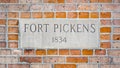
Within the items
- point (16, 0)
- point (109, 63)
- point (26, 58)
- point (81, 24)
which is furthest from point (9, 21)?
point (109, 63)

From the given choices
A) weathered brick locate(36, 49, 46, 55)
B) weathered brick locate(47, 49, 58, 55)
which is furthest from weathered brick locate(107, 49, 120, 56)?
weathered brick locate(36, 49, 46, 55)

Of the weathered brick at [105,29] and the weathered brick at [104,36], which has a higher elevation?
the weathered brick at [105,29]

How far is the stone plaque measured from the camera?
7.28ft

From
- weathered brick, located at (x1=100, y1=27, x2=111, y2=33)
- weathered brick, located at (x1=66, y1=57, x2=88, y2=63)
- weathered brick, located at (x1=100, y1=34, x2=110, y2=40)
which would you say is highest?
weathered brick, located at (x1=100, y1=27, x2=111, y2=33)

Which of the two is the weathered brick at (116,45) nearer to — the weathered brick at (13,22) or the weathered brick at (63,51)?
the weathered brick at (63,51)

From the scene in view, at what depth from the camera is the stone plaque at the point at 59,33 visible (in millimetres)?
2219

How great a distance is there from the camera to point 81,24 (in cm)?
222

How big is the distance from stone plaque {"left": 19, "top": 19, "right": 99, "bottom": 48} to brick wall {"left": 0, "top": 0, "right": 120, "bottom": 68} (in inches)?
1.7

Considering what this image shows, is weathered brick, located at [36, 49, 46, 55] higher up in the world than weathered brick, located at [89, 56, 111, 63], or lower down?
higher up

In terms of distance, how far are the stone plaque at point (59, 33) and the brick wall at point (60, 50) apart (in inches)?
1.7

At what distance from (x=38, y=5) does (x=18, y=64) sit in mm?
604

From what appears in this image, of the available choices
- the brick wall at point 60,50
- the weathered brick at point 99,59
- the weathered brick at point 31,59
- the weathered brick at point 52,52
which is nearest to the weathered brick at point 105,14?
the brick wall at point 60,50

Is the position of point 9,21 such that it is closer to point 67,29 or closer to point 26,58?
point 26,58

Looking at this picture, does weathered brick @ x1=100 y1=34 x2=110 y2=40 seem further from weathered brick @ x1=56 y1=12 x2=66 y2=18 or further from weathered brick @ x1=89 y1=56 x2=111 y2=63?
weathered brick @ x1=56 y1=12 x2=66 y2=18
